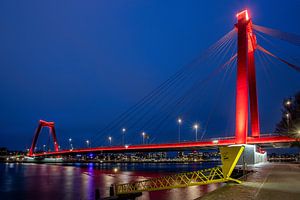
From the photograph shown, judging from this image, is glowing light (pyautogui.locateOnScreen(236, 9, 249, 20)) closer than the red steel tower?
No

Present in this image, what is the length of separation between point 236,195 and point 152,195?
55.0 ft

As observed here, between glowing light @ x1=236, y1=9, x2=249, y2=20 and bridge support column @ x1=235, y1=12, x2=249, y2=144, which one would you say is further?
glowing light @ x1=236, y1=9, x2=249, y2=20

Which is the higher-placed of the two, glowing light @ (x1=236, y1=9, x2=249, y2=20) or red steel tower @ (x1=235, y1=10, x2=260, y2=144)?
glowing light @ (x1=236, y1=9, x2=249, y2=20)

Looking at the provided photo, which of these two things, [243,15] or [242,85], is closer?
[242,85]

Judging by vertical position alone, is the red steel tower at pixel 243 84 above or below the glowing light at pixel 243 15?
below

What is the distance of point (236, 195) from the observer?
46.1 feet

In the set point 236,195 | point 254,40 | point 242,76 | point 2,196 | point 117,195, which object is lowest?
point 2,196

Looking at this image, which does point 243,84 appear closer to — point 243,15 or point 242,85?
point 242,85

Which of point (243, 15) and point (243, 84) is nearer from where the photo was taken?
point (243, 84)

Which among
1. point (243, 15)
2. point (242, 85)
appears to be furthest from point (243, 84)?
point (243, 15)

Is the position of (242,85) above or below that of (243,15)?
below

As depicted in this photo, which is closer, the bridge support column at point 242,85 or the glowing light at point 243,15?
the bridge support column at point 242,85

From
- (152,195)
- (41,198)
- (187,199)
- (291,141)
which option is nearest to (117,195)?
(187,199)

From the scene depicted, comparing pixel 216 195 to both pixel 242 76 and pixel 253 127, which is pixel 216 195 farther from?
pixel 253 127
